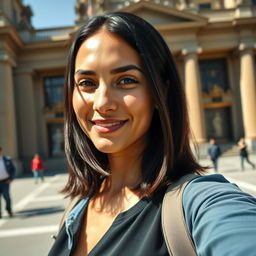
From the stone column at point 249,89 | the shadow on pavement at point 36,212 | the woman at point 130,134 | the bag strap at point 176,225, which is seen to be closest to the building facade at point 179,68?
the stone column at point 249,89

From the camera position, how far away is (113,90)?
1276 mm

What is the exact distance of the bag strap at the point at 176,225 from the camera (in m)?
0.92

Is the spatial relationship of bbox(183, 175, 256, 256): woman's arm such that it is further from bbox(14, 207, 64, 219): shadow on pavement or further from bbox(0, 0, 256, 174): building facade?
bbox(0, 0, 256, 174): building facade

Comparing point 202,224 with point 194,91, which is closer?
point 202,224

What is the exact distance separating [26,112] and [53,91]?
3.57 m

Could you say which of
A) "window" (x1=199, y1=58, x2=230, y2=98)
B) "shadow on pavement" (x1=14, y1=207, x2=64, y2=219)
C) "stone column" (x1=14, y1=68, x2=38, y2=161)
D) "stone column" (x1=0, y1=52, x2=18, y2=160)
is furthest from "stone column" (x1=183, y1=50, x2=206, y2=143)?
"shadow on pavement" (x1=14, y1=207, x2=64, y2=219)

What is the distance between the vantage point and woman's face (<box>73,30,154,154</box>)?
1.27 metres

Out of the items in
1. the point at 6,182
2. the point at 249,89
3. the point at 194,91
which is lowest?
the point at 6,182

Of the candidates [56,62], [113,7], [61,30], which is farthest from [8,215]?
[113,7]

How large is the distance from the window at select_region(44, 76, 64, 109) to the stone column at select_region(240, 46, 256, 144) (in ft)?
51.9

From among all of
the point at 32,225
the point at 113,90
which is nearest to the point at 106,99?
the point at 113,90

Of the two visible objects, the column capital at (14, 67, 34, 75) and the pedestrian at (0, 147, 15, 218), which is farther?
the column capital at (14, 67, 34, 75)

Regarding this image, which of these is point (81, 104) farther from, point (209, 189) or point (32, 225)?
point (32, 225)

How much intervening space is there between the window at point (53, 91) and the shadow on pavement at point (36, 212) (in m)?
18.6
